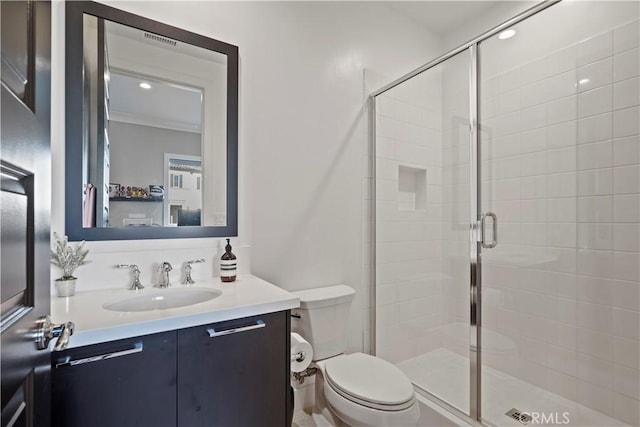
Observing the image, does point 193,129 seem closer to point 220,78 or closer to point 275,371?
point 220,78

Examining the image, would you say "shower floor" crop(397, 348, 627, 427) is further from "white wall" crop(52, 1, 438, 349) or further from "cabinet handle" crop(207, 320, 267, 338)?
"cabinet handle" crop(207, 320, 267, 338)

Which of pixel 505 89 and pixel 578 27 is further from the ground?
pixel 578 27

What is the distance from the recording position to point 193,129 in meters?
1.54

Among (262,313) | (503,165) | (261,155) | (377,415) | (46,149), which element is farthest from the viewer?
(503,165)

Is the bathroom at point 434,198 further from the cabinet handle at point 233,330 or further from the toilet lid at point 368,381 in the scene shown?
the cabinet handle at point 233,330

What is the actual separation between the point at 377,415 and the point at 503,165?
161 cm

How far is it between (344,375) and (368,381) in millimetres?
118

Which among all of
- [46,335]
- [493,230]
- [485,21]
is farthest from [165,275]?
[485,21]

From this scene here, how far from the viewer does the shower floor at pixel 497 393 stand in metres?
1.68

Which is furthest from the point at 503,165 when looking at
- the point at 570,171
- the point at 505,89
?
the point at 505,89

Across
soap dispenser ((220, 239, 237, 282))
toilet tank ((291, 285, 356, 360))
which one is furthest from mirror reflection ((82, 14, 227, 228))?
toilet tank ((291, 285, 356, 360))

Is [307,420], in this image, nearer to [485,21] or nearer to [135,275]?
[135,275]

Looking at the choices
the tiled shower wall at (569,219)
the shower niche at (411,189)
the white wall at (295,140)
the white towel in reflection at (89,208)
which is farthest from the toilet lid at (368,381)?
the white towel in reflection at (89,208)

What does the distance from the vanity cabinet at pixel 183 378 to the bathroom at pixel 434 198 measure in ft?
1.70
